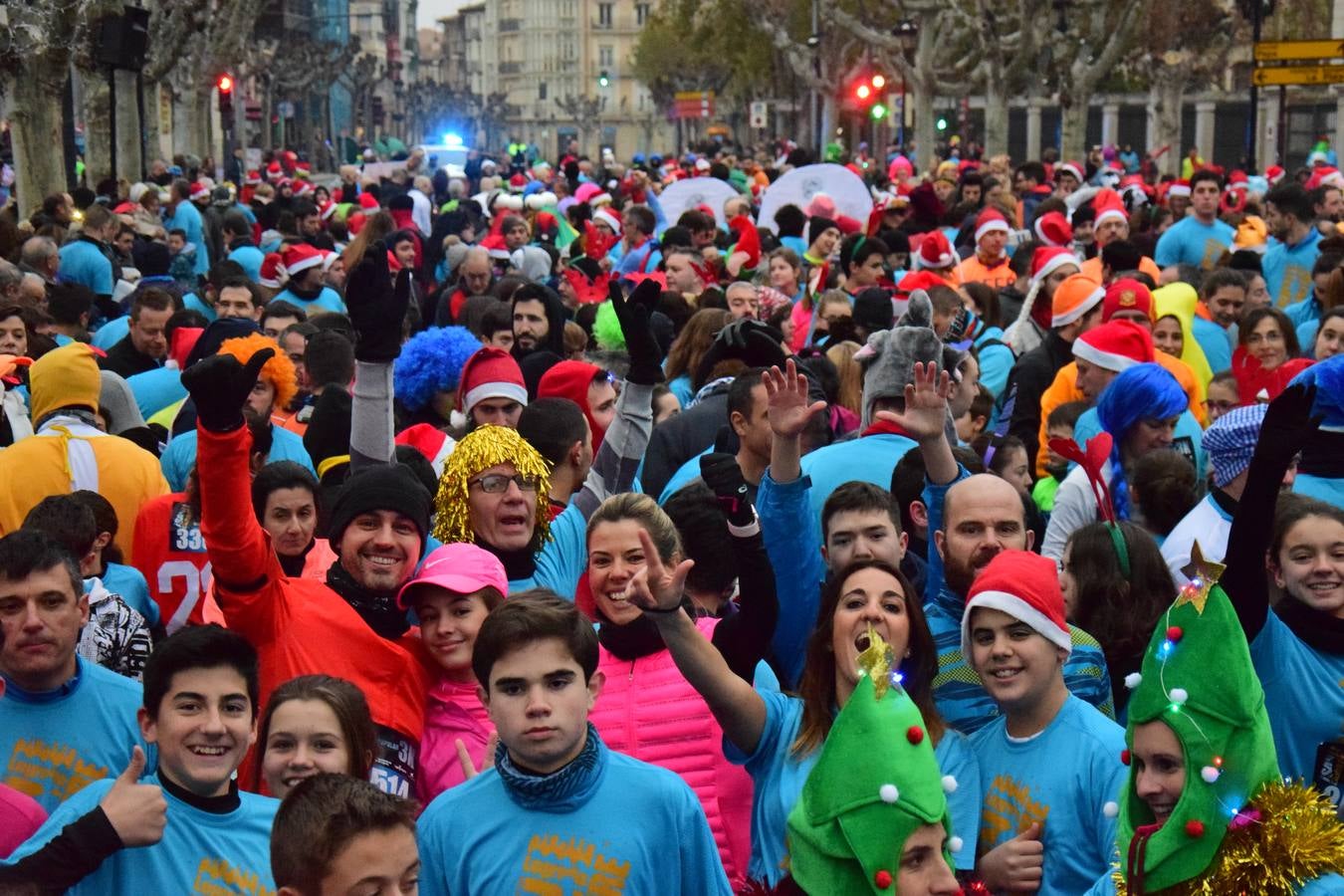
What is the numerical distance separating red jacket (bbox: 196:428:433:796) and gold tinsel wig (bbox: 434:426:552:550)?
655 millimetres

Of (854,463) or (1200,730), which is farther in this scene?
(854,463)

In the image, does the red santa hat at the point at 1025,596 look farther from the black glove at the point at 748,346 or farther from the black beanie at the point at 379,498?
the black glove at the point at 748,346

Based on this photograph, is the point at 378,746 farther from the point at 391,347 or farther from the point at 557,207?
the point at 557,207

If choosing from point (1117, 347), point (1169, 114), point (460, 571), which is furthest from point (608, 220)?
point (1169, 114)

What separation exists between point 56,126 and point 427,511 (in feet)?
59.4

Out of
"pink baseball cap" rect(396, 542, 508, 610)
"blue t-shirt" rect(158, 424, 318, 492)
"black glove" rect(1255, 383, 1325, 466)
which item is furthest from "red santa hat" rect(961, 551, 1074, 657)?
"blue t-shirt" rect(158, 424, 318, 492)

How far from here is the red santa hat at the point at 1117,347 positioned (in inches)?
322

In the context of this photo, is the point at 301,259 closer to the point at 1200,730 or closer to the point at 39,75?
the point at 1200,730

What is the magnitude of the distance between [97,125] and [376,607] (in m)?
21.8

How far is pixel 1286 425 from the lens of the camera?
440 centimetres

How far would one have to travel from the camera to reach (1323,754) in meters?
4.92

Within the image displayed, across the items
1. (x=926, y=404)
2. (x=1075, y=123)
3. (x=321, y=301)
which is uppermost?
(x=1075, y=123)

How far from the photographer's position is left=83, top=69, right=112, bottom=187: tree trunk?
83.8ft

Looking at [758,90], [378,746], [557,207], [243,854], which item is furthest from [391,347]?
[758,90]
